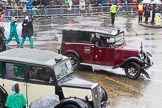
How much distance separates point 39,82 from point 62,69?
0.84 metres

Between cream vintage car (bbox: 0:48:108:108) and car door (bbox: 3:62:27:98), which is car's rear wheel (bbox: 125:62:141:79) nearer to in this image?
cream vintage car (bbox: 0:48:108:108)

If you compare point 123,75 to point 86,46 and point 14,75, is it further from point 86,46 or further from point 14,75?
point 14,75

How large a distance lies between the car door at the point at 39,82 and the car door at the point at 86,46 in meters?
5.98

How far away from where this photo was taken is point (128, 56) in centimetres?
1867

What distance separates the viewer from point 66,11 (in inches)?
1551

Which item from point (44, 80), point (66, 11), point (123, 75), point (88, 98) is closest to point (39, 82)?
point (44, 80)

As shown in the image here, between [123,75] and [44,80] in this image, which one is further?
[123,75]

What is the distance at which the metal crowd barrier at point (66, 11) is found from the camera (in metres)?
37.1

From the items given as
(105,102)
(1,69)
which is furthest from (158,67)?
(1,69)

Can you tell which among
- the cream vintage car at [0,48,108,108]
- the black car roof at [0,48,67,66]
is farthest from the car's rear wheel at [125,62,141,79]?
the black car roof at [0,48,67,66]

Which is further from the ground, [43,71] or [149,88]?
[43,71]

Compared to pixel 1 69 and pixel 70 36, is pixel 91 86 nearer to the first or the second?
pixel 1 69

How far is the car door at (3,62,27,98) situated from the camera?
13320mm

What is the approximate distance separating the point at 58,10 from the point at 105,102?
2606 centimetres
